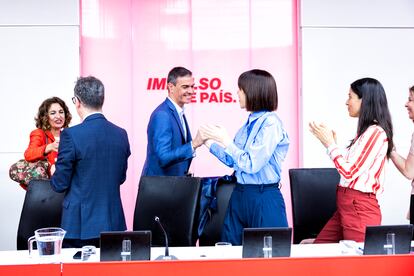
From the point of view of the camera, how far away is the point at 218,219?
3.67 meters

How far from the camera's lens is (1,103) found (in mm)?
5574

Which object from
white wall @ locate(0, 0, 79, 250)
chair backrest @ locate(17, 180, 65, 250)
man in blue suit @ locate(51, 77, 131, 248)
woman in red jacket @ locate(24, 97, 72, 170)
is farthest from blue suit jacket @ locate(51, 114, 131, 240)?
white wall @ locate(0, 0, 79, 250)

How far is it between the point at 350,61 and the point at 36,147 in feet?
10.7

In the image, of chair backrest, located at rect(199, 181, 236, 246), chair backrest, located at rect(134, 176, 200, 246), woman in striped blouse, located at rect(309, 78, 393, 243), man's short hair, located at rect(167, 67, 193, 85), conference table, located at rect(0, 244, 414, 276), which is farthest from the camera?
man's short hair, located at rect(167, 67, 193, 85)

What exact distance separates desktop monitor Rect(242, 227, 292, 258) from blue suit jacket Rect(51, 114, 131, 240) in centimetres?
113

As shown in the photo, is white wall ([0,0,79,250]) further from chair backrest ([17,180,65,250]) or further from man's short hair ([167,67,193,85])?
chair backrest ([17,180,65,250])

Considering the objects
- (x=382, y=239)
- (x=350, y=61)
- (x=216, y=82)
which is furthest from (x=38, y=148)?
(x=350, y=61)

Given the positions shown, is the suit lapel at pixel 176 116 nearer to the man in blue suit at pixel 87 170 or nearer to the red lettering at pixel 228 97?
the man in blue suit at pixel 87 170

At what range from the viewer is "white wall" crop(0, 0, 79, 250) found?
5.58 metres

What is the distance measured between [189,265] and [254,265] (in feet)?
0.68

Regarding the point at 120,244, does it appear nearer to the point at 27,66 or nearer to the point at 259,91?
the point at 259,91

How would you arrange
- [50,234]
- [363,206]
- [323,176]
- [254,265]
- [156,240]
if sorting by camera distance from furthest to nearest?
[323,176], [156,240], [363,206], [50,234], [254,265]

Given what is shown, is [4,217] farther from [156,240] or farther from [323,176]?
[323,176]

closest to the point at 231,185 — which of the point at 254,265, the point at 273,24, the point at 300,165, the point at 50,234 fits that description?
the point at 50,234
